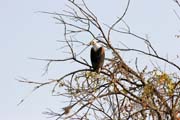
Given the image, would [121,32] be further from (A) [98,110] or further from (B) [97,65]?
(A) [98,110]

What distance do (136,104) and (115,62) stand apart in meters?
0.72

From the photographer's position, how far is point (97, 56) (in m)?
7.29

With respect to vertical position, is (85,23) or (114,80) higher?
(85,23)

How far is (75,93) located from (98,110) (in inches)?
67.0

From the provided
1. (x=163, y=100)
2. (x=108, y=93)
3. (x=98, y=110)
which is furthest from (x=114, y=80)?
(x=98, y=110)

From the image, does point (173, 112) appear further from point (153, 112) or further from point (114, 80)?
point (114, 80)

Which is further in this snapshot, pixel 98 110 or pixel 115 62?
pixel 98 110

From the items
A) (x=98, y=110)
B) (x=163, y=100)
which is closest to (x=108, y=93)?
(x=163, y=100)

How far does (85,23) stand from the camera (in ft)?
→ 21.4

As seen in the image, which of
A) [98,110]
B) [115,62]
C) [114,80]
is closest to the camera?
[114,80]

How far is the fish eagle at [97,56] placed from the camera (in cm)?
661

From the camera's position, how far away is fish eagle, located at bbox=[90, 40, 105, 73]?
21.7 feet

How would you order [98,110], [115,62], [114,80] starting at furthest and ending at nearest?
[98,110] → [115,62] → [114,80]

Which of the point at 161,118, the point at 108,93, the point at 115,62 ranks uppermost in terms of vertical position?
the point at 115,62
